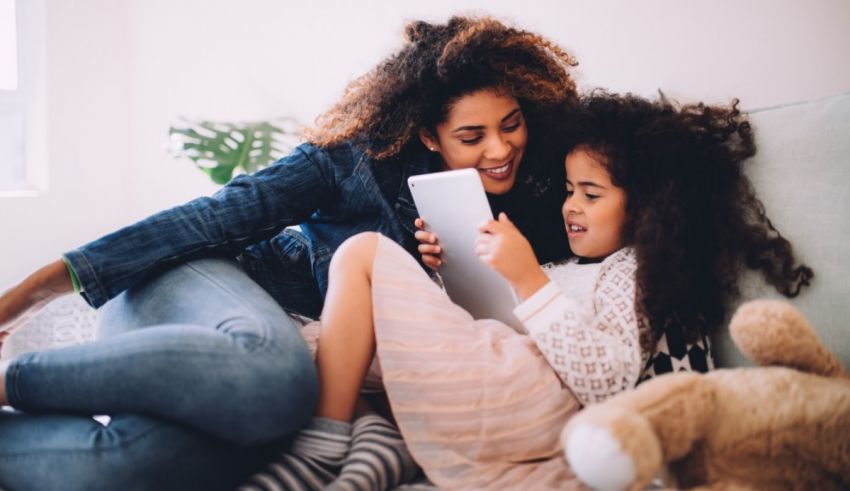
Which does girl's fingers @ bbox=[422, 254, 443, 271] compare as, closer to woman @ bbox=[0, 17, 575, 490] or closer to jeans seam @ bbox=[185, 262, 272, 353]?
woman @ bbox=[0, 17, 575, 490]

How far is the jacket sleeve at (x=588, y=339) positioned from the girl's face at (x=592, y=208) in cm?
14

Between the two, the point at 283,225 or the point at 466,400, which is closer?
the point at 466,400

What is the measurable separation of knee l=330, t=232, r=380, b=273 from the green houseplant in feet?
2.99

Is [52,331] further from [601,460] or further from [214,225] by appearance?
[601,460]

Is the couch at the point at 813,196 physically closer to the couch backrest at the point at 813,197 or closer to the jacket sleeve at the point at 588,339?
the couch backrest at the point at 813,197

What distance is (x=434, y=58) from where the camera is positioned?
1030mm

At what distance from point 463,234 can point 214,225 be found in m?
0.39

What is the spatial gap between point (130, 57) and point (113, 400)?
1.89 meters

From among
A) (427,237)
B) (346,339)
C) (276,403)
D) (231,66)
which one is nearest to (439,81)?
(427,237)

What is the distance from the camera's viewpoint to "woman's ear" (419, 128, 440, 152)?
3.55ft

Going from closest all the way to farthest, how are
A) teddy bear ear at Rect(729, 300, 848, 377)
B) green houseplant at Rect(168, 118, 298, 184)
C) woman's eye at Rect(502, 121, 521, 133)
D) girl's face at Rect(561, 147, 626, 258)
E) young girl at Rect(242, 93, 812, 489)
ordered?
teddy bear ear at Rect(729, 300, 848, 377), young girl at Rect(242, 93, 812, 489), girl's face at Rect(561, 147, 626, 258), woman's eye at Rect(502, 121, 521, 133), green houseplant at Rect(168, 118, 298, 184)

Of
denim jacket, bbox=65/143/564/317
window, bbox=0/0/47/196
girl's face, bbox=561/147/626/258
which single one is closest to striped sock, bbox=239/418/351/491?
denim jacket, bbox=65/143/564/317

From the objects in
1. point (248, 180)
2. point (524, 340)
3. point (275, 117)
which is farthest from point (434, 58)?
point (275, 117)

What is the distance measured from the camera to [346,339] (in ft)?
2.46
